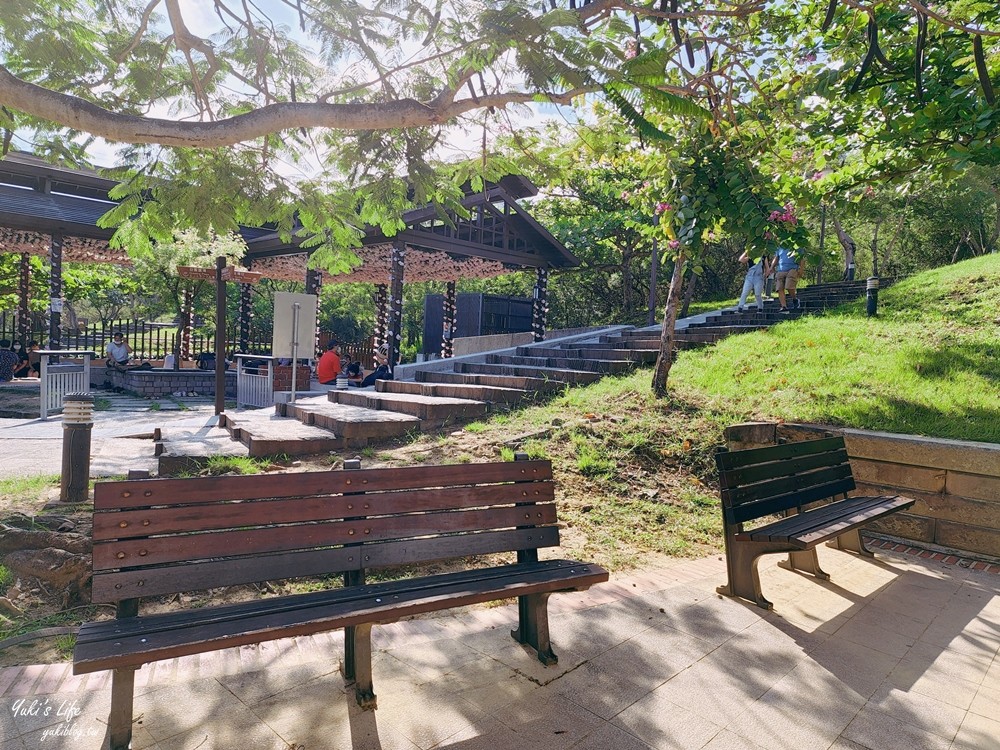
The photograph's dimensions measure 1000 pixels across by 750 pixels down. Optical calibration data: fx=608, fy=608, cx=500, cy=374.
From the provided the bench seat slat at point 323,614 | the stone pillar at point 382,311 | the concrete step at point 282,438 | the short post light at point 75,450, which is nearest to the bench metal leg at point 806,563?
the bench seat slat at point 323,614

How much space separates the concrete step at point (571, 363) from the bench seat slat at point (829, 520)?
17.0 ft

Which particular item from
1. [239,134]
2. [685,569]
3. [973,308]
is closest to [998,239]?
[973,308]

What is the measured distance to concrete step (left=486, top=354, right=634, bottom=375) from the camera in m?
9.75

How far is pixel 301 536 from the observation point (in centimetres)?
263

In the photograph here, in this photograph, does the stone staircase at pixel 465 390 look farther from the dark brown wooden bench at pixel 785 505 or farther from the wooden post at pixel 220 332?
the dark brown wooden bench at pixel 785 505

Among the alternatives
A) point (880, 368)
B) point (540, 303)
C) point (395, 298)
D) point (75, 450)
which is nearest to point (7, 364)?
point (395, 298)

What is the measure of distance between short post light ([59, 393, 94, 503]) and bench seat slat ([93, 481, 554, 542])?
11.4ft

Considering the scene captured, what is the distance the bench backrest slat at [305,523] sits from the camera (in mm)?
2295

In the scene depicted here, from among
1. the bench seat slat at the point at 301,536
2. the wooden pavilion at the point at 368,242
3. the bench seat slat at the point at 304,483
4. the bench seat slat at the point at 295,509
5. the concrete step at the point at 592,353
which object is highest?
the wooden pavilion at the point at 368,242

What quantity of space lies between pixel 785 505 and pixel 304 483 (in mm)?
3040

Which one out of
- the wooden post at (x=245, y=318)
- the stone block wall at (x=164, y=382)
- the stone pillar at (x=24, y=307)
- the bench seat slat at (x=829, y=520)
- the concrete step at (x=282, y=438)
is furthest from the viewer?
the wooden post at (x=245, y=318)

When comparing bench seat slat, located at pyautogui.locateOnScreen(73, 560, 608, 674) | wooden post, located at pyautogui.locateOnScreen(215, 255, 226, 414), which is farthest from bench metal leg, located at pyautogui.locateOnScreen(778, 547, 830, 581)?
wooden post, located at pyautogui.locateOnScreen(215, 255, 226, 414)

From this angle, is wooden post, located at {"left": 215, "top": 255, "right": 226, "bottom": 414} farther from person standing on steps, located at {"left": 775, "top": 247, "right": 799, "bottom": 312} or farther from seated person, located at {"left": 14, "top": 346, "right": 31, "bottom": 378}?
person standing on steps, located at {"left": 775, "top": 247, "right": 799, "bottom": 312}

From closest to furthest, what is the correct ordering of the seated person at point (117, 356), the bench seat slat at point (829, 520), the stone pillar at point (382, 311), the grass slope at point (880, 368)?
the bench seat slat at point (829, 520) → the grass slope at point (880, 368) → the seated person at point (117, 356) → the stone pillar at point (382, 311)
